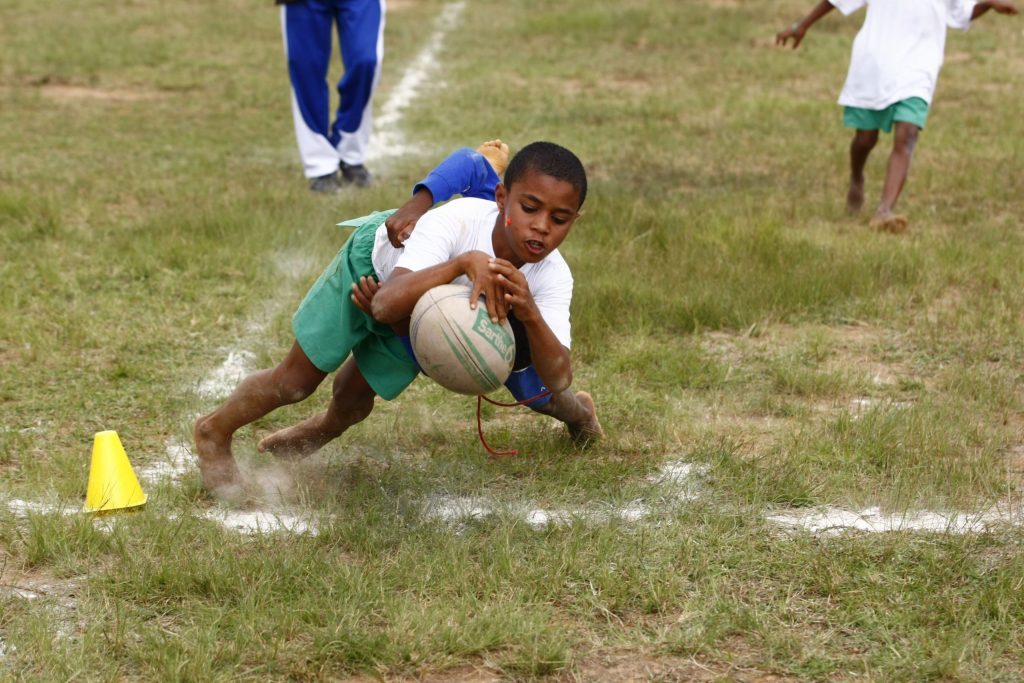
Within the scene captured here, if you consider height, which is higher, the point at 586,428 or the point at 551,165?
the point at 551,165

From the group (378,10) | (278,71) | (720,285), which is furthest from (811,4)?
(720,285)

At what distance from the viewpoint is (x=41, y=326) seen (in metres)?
5.93

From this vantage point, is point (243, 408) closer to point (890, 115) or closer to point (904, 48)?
point (890, 115)

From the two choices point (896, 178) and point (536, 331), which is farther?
point (896, 178)

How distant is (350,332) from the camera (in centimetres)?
416

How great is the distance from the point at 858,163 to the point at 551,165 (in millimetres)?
4648

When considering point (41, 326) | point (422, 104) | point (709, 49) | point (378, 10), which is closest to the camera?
point (41, 326)

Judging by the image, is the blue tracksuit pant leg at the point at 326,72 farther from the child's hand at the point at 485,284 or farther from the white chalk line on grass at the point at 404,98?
the child's hand at the point at 485,284

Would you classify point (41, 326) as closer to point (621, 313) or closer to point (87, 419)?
point (87, 419)

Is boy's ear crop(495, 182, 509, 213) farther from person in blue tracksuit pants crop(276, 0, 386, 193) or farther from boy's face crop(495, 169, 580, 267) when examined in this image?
person in blue tracksuit pants crop(276, 0, 386, 193)

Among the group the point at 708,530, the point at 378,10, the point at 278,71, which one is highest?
the point at 378,10

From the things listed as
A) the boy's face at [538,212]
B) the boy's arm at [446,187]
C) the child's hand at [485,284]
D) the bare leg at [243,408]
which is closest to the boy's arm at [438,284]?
the child's hand at [485,284]

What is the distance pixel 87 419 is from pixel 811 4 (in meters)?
14.9

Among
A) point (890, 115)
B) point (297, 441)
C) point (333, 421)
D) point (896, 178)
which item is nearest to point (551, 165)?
point (333, 421)
